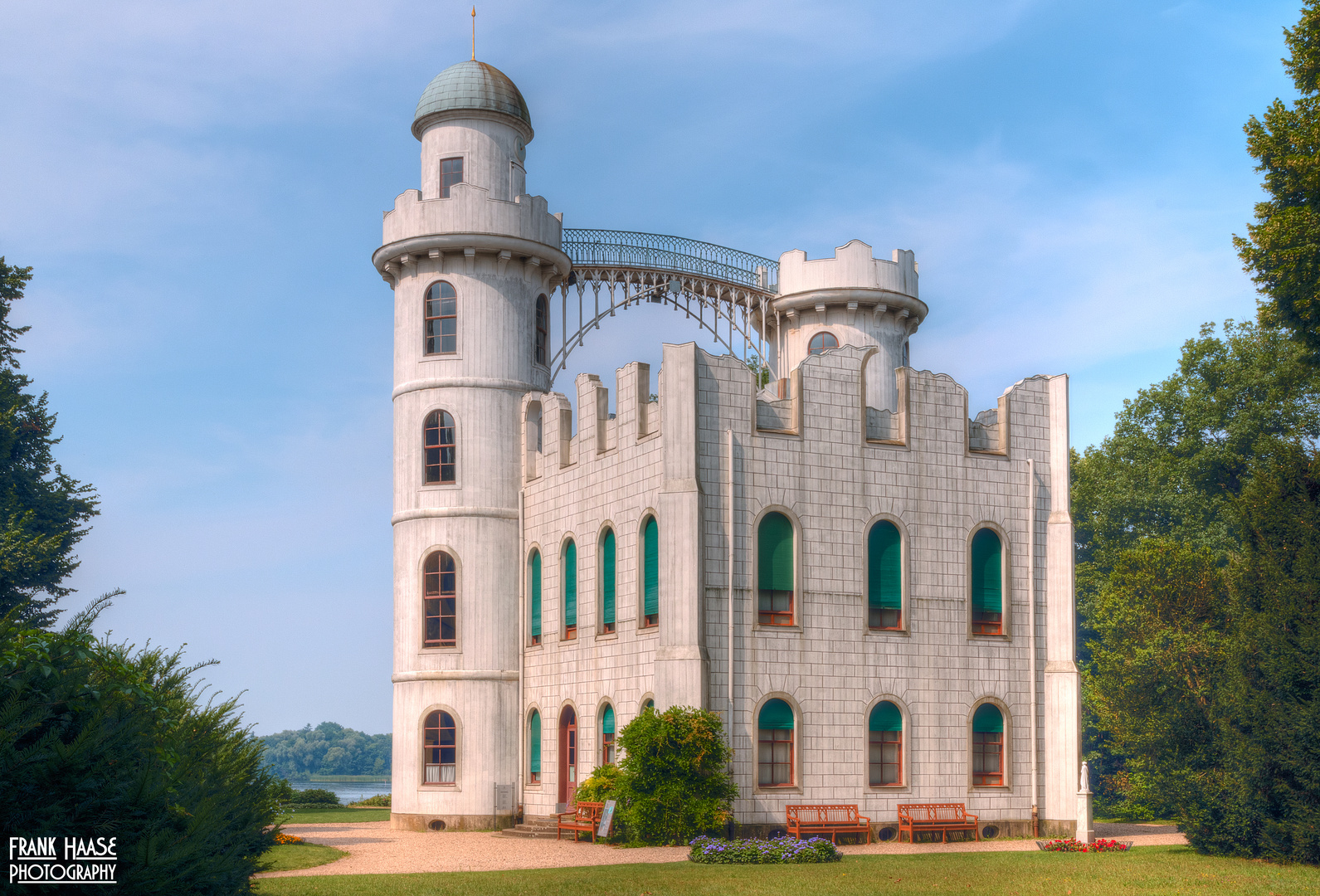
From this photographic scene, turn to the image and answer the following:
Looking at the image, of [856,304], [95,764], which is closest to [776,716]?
[856,304]

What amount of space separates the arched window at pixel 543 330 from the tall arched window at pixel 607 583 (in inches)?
313

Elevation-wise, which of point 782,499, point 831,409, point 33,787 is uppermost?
point 831,409

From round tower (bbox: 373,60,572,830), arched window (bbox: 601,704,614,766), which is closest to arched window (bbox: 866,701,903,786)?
arched window (bbox: 601,704,614,766)

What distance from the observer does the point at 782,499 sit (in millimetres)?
28516

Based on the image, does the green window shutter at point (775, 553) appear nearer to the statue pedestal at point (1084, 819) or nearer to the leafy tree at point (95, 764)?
the statue pedestal at point (1084, 819)

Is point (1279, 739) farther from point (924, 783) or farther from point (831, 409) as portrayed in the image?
Result: point (831, 409)

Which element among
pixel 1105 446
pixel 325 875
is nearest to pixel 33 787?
pixel 325 875

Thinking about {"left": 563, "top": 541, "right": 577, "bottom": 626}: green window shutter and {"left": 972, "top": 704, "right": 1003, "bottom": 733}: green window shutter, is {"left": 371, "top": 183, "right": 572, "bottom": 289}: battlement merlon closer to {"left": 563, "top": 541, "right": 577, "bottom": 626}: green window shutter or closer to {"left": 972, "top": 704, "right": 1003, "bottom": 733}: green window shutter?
{"left": 563, "top": 541, "right": 577, "bottom": 626}: green window shutter

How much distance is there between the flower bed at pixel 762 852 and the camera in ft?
73.9

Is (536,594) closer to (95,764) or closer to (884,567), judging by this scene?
(884,567)

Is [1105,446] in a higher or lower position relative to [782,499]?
higher

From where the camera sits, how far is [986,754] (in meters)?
29.8

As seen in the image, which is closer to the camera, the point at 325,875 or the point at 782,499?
the point at 325,875

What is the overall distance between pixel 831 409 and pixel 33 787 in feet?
71.7
